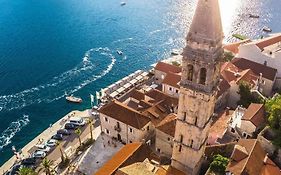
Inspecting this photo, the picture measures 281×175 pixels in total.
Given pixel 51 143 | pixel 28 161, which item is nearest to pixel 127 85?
pixel 51 143

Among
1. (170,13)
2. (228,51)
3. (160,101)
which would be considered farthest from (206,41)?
(170,13)

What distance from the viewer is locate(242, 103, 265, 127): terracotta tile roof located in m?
61.9

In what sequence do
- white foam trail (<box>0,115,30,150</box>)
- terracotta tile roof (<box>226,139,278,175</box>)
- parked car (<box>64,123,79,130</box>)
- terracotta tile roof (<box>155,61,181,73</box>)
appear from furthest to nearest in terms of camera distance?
terracotta tile roof (<box>155,61,181,73</box>), white foam trail (<box>0,115,30,150</box>), parked car (<box>64,123,79,130</box>), terracotta tile roof (<box>226,139,278,175</box>)

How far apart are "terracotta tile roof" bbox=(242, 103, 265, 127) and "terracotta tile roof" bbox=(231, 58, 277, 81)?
16978mm

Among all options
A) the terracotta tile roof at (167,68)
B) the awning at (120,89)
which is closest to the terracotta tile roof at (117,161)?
the terracotta tile roof at (167,68)

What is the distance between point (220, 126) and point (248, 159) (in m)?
14.2

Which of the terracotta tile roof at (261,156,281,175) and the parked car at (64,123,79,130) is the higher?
the terracotta tile roof at (261,156,281,175)

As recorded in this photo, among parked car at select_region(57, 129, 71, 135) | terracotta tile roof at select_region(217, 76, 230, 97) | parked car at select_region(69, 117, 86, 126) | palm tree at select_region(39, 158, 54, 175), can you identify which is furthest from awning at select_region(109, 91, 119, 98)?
terracotta tile roof at select_region(217, 76, 230, 97)

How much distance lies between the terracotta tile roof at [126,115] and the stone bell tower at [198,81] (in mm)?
12728

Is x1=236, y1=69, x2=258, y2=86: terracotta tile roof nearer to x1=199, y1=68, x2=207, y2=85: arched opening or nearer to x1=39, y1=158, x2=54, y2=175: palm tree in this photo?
x1=199, y1=68, x2=207, y2=85: arched opening

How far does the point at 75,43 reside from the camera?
122000 mm

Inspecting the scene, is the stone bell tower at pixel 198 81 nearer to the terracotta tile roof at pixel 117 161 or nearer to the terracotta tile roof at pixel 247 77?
the terracotta tile roof at pixel 117 161

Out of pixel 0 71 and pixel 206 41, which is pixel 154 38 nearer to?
pixel 0 71

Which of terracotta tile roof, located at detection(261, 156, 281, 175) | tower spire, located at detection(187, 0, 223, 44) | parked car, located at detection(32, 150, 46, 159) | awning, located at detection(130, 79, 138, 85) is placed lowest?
parked car, located at detection(32, 150, 46, 159)
